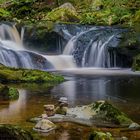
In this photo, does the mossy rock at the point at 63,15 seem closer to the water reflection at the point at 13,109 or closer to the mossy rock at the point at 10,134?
the water reflection at the point at 13,109

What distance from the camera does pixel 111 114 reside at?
384 inches

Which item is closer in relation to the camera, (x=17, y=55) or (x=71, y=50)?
(x=17, y=55)

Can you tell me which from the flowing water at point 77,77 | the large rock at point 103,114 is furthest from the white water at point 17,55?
the large rock at point 103,114

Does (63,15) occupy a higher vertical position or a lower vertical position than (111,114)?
higher

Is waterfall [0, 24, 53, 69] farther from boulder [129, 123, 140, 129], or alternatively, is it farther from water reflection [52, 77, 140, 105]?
boulder [129, 123, 140, 129]

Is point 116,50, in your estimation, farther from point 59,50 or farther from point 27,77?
point 27,77

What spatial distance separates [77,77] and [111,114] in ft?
29.8

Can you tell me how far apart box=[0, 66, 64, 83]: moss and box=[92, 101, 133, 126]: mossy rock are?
6548mm

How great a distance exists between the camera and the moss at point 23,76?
16328 millimetres

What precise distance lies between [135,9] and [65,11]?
15.4 feet

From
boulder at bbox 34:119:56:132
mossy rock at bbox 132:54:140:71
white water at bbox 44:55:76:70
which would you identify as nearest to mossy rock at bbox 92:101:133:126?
boulder at bbox 34:119:56:132

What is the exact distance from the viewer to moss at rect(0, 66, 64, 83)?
16.3m

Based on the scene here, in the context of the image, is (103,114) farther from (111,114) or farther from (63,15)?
(63,15)

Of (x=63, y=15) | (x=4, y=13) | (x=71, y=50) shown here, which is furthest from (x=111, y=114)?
(x=4, y=13)
